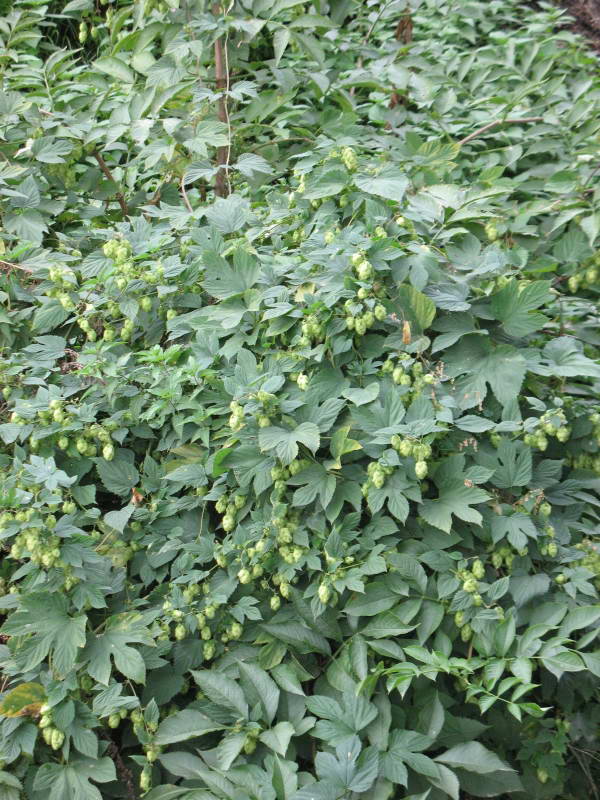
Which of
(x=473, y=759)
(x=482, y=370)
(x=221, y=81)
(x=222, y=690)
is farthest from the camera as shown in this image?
(x=221, y=81)

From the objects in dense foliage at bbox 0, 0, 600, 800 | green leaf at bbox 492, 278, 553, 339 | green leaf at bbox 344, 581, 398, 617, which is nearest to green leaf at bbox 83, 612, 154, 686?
dense foliage at bbox 0, 0, 600, 800

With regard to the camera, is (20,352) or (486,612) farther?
(20,352)

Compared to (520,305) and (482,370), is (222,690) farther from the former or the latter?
(520,305)

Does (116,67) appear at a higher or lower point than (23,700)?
higher

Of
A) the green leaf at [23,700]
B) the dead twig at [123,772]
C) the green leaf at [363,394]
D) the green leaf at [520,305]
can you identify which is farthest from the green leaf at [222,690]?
the green leaf at [520,305]

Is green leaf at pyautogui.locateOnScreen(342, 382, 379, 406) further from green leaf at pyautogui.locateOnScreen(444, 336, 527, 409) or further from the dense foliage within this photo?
green leaf at pyautogui.locateOnScreen(444, 336, 527, 409)

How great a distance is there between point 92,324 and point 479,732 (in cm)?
163

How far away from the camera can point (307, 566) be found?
207 centimetres

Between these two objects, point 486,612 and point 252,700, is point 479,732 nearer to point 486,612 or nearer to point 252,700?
point 486,612

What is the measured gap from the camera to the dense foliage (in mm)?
1914

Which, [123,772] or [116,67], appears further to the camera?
[116,67]

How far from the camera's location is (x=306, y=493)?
2.06m

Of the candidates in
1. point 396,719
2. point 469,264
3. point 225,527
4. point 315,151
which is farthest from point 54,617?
point 315,151

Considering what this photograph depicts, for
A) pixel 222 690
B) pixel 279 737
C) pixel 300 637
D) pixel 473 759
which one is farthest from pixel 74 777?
pixel 473 759
